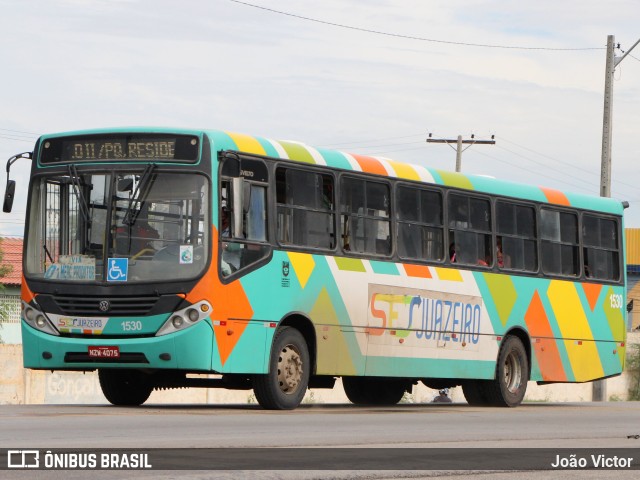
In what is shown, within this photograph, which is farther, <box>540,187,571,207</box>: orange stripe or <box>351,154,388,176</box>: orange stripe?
<box>540,187,571,207</box>: orange stripe

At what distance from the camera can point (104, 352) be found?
18.3m

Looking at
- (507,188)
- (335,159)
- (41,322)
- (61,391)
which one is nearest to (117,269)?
(41,322)

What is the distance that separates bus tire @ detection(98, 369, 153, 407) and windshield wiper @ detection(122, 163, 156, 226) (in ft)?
8.56

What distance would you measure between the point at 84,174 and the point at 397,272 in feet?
16.0

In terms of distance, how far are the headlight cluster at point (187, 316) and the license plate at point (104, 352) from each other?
1.91 ft

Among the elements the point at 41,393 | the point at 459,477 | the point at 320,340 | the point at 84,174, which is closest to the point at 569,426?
the point at 320,340

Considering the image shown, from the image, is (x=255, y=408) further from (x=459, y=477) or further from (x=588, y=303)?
(x=459, y=477)

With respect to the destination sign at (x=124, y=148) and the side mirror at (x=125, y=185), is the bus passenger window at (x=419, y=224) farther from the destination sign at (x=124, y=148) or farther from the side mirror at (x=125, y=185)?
the side mirror at (x=125, y=185)

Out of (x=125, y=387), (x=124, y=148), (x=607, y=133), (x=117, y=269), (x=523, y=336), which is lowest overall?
(x=125, y=387)

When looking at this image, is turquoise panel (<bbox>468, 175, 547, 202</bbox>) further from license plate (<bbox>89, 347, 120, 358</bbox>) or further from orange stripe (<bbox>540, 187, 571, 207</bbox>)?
license plate (<bbox>89, 347, 120, 358</bbox>)

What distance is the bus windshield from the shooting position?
18.3m

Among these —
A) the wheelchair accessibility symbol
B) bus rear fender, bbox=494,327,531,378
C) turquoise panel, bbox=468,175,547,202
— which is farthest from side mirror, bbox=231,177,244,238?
bus rear fender, bbox=494,327,531,378

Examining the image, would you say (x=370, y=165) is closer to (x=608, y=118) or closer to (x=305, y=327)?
(x=305, y=327)

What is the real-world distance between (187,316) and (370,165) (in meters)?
4.31
